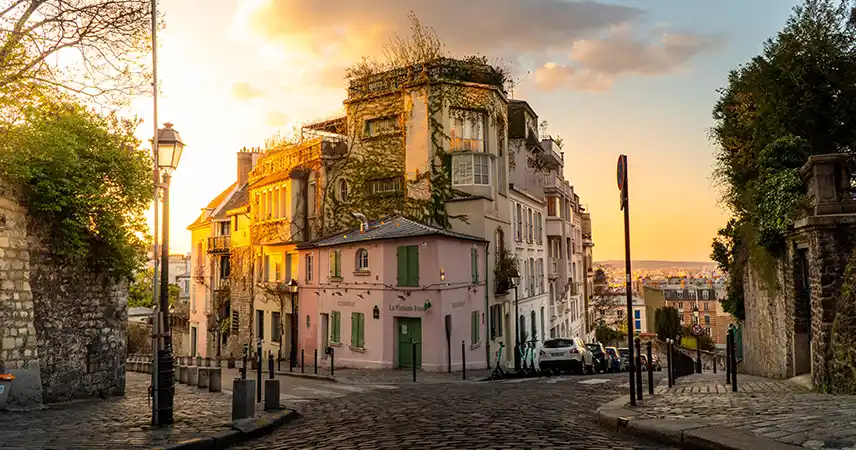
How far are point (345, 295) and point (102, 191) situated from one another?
13.7m

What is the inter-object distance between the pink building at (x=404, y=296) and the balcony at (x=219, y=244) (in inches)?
567

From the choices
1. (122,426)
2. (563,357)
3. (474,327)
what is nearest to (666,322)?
(474,327)

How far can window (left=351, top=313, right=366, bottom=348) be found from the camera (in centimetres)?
2645

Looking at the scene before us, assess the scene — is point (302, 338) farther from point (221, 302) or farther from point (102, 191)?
point (102, 191)

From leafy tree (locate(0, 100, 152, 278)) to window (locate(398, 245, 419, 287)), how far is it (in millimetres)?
10844

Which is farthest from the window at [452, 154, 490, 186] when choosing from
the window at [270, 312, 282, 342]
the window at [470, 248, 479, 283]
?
the window at [270, 312, 282, 342]

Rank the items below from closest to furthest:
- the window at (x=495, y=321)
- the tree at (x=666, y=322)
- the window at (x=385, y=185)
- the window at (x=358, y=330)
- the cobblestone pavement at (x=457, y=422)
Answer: the cobblestone pavement at (x=457, y=422) → the window at (x=358, y=330) → the window at (x=495, y=321) → the window at (x=385, y=185) → the tree at (x=666, y=322)

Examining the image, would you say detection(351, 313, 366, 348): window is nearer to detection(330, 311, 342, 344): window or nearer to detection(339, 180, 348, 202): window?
detection(330, 311, 342, 344): window

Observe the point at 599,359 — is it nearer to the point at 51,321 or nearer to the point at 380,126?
the point at 380,126

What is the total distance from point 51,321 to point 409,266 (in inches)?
533

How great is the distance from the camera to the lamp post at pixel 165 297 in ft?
32.2

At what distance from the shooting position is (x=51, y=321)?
49.0 feet

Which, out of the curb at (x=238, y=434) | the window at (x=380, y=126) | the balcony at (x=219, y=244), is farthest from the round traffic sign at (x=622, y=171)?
the balcony at (x=219, y=244)

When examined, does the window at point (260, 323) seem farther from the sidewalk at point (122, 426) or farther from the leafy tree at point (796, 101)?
the leafy tree at point (796, 101)
